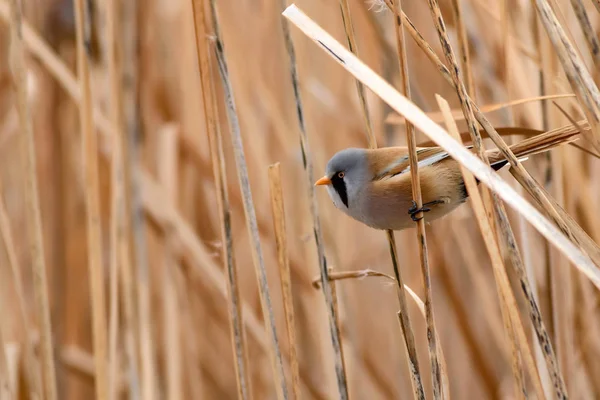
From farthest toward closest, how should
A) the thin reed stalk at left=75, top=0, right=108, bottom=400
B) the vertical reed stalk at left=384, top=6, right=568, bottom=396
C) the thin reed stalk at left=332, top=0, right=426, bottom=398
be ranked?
1. the thin reed stalk at left=75, top=0, right=108, bottom=400
2. the thin reed stalk at left=332, top=0, right=426, bottom=398
3. the vertical reed stalk at left=384, top=6, right=568, bottom=396

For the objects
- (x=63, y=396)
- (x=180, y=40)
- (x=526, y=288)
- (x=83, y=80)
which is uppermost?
(x=180, y=40)

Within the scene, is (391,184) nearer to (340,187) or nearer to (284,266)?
(340,187)

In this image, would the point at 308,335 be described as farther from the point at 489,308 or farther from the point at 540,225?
the point at 540,225

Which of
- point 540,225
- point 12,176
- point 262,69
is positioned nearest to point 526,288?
point 540,225

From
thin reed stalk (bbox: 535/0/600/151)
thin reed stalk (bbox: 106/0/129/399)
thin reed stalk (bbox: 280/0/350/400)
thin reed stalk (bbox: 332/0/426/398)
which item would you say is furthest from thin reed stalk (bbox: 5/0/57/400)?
thin reed stalk (bbox: 535/0/600/151)

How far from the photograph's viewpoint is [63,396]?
1668 millimetres

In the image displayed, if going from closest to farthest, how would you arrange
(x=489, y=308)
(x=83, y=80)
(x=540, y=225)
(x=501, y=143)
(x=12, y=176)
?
(x=540, y=225), (x=501, y=143), (x=83, y=80), (x=489, y=308), (x=12, y=176)

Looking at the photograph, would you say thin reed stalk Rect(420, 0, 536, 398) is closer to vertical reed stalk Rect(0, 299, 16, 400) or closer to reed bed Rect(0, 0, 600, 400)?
reed bed Rect(0, 0, 600, 400)

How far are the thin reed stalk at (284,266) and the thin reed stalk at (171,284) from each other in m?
0.56

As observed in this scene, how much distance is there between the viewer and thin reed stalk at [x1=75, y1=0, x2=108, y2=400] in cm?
110

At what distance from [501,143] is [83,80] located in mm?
697

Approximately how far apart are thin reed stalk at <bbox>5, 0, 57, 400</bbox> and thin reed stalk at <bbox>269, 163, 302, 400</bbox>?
0.43m

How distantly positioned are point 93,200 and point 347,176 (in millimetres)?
456

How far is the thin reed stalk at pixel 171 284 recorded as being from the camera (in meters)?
1.48
